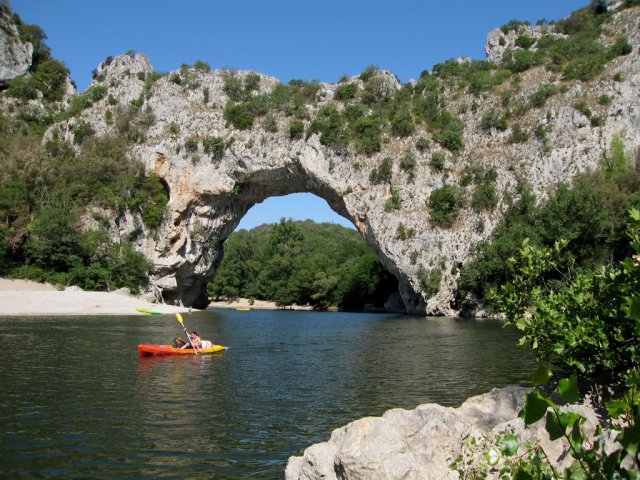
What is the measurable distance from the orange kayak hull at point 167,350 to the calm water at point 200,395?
349 mm

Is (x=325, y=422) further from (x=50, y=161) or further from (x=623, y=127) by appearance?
(x=50, y=161)

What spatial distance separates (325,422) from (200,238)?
3933cm

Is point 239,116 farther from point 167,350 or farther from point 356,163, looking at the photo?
point 167,350

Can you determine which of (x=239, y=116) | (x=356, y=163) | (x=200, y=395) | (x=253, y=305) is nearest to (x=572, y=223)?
(x=356, y=163)

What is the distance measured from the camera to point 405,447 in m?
5.25

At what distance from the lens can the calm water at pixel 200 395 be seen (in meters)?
7.45

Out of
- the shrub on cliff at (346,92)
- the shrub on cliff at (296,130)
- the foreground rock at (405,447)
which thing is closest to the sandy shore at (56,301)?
the shrub on cliff at (296,130)

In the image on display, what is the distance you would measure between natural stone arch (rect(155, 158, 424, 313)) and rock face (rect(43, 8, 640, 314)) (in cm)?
12

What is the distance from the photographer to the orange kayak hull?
1653 centimetres

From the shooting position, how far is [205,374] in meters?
14.1

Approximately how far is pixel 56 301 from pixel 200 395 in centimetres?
2717

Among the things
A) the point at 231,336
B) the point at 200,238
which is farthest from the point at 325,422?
the point at 200,238

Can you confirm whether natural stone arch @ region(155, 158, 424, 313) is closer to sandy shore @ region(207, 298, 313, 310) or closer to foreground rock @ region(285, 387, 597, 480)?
sandy shore @ region(207, 298, 313, 310)

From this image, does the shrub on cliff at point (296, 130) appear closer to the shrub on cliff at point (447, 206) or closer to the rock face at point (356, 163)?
the rock face at point (356, 163)
